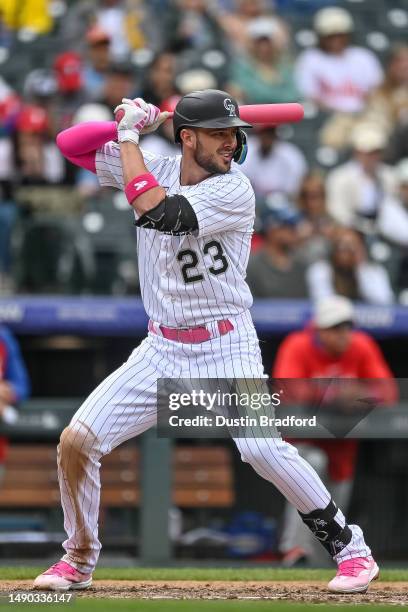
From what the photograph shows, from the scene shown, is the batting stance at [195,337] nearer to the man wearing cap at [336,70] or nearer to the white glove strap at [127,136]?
the white glove strap at [127,136]

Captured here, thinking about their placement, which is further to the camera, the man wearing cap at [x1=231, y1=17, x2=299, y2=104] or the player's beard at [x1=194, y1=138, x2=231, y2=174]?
the man wearing cap at [x1=231, y1=17, x2=299, y2=104]

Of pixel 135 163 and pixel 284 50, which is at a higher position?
pixel 284 50

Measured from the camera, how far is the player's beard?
16.5 feet

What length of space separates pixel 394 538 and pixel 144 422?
12.4 ft

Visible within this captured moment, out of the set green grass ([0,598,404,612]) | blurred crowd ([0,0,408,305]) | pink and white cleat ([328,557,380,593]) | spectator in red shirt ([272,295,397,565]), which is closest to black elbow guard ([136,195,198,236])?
green grass ([0,598,404,612])

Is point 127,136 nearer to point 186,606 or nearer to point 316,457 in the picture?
point 186,606

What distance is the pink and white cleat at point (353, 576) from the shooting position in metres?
5.04

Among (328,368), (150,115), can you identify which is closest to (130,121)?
(150,115)

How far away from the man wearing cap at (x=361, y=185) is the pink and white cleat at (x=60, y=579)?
483cm

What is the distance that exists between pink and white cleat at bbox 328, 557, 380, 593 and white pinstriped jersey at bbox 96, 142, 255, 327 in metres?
1.02

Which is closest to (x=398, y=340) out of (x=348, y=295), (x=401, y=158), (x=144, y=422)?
(x=348, y=295)

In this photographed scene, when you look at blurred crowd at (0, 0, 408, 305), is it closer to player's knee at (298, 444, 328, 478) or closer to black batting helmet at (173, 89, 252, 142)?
player's knee at (298, 444, 328, 478)

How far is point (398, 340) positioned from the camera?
898 cm

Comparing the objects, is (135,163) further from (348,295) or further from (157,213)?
(348,295)
